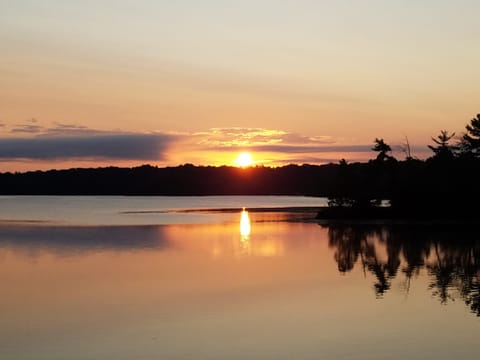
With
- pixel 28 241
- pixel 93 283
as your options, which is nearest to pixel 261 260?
pixel 93 283

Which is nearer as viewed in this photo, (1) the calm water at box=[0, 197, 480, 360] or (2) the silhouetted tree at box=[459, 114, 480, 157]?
(1) the calm water at box=[0, 197, 480, 360]

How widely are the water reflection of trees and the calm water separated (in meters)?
0.09

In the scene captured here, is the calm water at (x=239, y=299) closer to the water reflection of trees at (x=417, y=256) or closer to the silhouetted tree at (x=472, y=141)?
the water reflection of trees at (x=417, y=256)

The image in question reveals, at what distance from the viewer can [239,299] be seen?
2091 centimetres

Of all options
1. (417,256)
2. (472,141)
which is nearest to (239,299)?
(417,256)

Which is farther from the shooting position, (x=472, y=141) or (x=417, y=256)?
(x=472, y=141)

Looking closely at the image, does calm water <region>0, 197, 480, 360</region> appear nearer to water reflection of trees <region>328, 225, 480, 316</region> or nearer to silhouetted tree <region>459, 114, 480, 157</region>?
water reflection of trees <region>328, 225, 480, 316</region>

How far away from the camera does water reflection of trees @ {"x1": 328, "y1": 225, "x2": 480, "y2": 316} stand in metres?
23.4

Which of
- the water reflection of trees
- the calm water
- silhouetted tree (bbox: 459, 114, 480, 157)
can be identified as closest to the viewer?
the calm water

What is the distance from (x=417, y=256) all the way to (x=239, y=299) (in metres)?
14.9

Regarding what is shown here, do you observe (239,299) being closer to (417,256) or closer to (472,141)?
(417,256)

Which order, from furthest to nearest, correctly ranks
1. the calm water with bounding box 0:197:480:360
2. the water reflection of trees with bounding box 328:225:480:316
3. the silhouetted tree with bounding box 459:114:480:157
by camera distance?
the silhouetted tree with bounding box 459:114:480:157 < the water reflection of trees with bounding box 328:225:480:316 < the calm water with bounding box 0:197:480:360

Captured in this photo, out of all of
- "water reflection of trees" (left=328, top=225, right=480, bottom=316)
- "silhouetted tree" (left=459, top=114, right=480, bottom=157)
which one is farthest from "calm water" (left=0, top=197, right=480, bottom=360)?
"silhouetted tree" (left=459, top=114, right=480, bottom=157)

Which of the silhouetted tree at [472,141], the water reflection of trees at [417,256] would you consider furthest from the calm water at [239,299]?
the silhouetted tree at [472,141]
